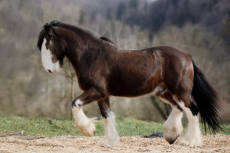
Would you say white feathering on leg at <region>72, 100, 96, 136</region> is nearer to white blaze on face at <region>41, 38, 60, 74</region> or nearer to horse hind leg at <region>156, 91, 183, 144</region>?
white blaze on face at <region>41, 38, 60, 74</region>

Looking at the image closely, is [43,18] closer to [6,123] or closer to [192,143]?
[6,123]

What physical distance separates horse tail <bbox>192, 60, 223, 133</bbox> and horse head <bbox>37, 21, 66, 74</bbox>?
2.60m

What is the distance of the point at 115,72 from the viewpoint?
14.4 ft

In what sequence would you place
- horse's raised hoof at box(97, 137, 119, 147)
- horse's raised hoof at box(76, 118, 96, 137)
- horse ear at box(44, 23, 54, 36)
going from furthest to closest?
horse's raised hoof at box(97, 137, 119, 147) < horse ear at box(44, 23, 54, 36) < horse's raised hoof at box(76, 118, 96, 137)

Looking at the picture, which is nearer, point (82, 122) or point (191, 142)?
point (82, 122)

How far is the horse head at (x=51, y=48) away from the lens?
Result: 448 cm

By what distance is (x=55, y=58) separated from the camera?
4.52m

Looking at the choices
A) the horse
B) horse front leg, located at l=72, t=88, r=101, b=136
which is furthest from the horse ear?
horse front leg, located at l=72, t=88, r=101, b=136

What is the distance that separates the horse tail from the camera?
4.82m

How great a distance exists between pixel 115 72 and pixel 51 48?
1216mm

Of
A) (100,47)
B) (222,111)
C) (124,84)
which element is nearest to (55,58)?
(100,47)

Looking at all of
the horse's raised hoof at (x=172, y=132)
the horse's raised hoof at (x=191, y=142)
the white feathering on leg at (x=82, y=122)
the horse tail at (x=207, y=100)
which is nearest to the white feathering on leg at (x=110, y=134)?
the white feathering on leg at (x=82, y=122)

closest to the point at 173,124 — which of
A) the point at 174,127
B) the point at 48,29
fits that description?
the point at 174,127

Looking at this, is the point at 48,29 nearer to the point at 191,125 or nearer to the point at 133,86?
the point at 133,86
